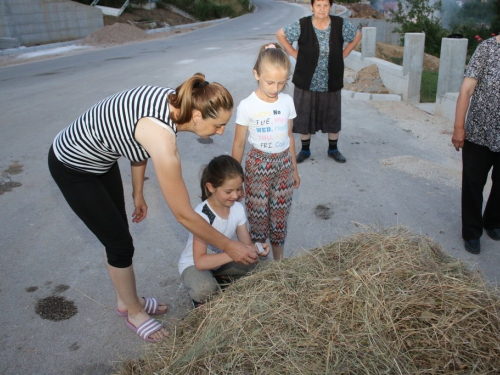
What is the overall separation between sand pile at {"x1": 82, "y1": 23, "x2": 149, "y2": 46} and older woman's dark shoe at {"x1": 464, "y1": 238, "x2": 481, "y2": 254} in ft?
68.7

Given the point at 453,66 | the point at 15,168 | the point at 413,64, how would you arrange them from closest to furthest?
the point at 15,168, the point at 453,66, the point at 413,64

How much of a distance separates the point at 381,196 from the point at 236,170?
244 centimetres

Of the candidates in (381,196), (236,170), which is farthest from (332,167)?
(236,170)

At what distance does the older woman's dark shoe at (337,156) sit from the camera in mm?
5676

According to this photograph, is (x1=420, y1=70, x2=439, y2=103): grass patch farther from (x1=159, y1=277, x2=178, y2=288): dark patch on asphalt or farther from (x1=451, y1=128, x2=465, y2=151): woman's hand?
(x1=159, y1=277, x2=178, y2=288): dark patch on asphalt

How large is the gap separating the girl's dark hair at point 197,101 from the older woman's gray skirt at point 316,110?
10.8ft

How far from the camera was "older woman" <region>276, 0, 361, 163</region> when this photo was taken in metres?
5.14

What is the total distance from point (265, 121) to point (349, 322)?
1.58m

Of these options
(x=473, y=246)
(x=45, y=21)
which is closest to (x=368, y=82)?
(x=473, y=246)

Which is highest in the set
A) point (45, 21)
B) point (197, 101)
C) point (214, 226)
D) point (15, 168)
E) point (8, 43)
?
point (197, 101)

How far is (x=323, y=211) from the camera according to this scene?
14.8 feet

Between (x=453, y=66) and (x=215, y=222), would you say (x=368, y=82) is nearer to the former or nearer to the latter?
(x=453, y=66)

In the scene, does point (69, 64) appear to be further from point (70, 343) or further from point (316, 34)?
point (70, 343)

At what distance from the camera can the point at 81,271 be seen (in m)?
3.61
